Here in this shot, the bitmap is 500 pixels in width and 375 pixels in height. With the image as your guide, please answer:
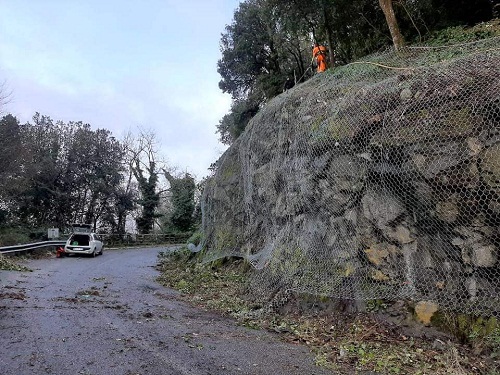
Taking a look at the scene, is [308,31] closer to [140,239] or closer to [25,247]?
[25,247]

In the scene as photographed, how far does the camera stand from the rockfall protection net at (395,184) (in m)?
5.22

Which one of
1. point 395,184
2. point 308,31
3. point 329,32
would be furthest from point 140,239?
point 395,184

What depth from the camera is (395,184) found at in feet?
19.7

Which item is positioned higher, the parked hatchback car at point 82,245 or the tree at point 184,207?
the tree at point 184,207

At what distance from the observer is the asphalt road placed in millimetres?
4184

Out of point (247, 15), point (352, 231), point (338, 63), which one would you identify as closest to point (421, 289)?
point (352, 231)

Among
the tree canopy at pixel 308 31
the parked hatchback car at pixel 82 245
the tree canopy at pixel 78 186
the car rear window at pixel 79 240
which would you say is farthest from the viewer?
the tree canopy at pixel 78 186

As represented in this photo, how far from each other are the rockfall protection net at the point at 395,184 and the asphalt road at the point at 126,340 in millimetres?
1715

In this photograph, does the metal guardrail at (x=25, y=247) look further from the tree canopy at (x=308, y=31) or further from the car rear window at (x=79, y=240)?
the tree canopy at (x=308, y=31)

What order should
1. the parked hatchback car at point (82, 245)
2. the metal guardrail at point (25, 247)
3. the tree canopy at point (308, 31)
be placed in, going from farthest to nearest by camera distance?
the parked hatchback car at point (82, 245)
the metal guardrail at point (25, 247)
the tree canopy at point (308, 31)

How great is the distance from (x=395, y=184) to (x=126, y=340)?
4.38 metres

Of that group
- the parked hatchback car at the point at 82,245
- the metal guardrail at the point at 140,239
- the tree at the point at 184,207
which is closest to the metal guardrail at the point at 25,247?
the parked hatchback car at the point at 82,245

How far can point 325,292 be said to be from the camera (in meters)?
6.36

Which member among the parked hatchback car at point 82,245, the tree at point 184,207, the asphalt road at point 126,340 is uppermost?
the tree at point 184,207
